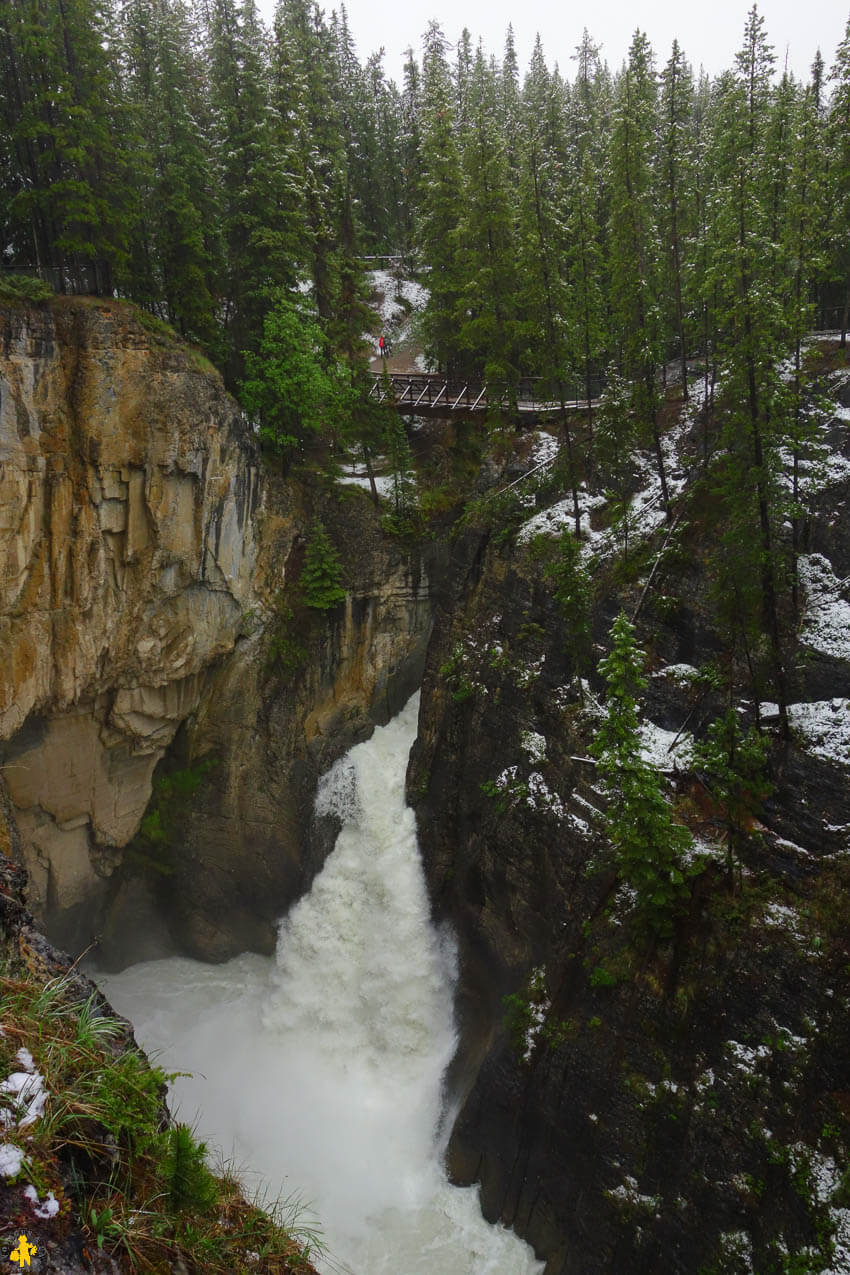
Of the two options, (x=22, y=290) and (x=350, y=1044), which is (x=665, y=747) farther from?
(x=22, y=290)

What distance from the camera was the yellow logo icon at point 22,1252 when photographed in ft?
11.0

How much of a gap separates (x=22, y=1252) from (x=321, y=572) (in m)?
19.5

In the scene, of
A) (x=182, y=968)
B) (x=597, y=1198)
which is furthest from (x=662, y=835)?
(x=182, y=968)

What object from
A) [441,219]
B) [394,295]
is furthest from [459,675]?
[394,295]

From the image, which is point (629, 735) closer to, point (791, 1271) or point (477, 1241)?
point (791, 1271)

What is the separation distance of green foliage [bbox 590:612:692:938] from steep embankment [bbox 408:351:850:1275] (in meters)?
0.64

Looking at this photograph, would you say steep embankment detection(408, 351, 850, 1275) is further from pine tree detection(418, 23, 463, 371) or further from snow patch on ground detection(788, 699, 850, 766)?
pine tree detection(418, 23, 463, 371)

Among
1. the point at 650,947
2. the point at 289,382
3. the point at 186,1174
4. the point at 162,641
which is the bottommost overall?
the point at 650,947

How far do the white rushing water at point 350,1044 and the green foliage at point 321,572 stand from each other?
485cm

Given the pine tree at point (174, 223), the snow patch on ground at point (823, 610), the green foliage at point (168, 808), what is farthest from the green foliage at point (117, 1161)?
the pine tree at point (174, 223)

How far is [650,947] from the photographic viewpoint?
13.1 meters

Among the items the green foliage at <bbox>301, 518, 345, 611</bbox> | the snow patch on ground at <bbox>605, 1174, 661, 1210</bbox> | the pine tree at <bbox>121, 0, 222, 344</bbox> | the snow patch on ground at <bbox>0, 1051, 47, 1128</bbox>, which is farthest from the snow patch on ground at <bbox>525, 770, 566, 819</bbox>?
the pine tree at <bbox>121, 0, 222, 344</bbox>

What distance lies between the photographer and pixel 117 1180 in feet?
14.2

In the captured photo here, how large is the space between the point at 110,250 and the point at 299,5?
1280 inches
